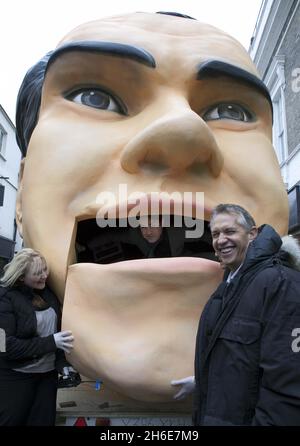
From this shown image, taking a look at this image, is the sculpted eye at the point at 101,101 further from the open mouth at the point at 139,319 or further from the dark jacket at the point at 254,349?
the dark jacket at the point at 254,349

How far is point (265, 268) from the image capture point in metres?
1.05

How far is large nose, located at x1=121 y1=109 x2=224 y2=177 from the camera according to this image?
5.10 ft

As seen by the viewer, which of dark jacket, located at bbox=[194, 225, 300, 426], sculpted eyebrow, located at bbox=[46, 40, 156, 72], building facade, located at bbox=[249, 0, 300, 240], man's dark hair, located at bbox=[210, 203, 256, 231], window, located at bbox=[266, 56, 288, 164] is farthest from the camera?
window, located at bbox=[266, 56, 288, 164]

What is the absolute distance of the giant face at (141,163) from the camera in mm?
1412

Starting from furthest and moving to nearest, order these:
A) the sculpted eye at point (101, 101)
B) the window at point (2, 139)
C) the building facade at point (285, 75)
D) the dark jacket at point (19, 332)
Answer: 1. the window at point (2, 139)
2. the building facade at point (285, 75)
3. the sculpted eye at point (101, 101)
4. the dark jacket at point (19, 332)

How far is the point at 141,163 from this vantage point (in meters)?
1.66

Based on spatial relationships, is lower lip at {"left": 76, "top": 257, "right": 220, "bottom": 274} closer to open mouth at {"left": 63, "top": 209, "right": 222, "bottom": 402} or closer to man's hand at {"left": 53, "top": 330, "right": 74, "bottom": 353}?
open mouth at {"left": 63, "top": 209, "right": 222, "bottom": 402}

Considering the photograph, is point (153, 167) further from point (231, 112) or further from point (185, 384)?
point (185, 384)

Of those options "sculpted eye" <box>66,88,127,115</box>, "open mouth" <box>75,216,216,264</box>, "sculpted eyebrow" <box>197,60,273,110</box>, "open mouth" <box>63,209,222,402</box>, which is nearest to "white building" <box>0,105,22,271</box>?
"open mouth" <box>75,216,216,264</box>

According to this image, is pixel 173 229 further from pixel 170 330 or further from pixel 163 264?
pixel 170 330

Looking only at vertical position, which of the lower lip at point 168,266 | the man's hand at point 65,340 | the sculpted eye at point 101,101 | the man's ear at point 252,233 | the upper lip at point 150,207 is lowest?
the man's hand at point 65,340

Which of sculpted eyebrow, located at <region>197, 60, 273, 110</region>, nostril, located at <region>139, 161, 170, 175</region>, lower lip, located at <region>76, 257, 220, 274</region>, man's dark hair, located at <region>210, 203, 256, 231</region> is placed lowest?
lower lip, located at <region>76, 257, 220, 274</region>

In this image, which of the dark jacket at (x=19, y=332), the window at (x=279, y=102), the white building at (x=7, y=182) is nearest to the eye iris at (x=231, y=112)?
the dark jacket at (x=19, y=332)

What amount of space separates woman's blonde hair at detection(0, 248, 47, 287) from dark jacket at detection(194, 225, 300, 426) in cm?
81
